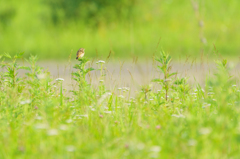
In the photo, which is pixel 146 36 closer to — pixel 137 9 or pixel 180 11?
pixel 137 9

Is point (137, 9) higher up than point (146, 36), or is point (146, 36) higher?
point (137, 9)

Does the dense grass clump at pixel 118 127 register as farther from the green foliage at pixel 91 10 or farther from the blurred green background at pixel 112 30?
the green foliage at pixel 91 10

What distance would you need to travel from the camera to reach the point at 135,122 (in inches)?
130

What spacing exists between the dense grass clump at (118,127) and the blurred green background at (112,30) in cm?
640

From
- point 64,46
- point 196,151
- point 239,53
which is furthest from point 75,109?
point 239,53

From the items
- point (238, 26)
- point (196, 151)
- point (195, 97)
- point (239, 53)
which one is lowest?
point (196, 151)

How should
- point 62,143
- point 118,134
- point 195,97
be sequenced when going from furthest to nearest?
point 195,97, point 118,134, point 62,143

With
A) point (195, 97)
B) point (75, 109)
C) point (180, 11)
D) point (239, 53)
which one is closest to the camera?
point (75, 109)

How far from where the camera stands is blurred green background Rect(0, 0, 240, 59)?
415 inches

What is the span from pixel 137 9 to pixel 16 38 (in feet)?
13.1

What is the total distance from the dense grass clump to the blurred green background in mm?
6397

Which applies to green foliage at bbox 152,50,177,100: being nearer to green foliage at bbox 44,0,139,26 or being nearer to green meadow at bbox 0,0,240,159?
green meadow at bbox 0,0,240,159

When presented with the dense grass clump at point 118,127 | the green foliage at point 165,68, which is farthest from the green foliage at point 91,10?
the green foliage at point 165,68

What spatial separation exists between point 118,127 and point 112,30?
9.04 m
